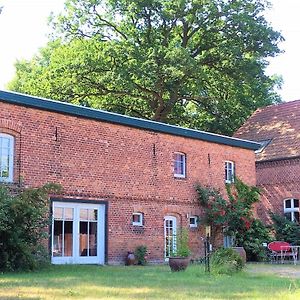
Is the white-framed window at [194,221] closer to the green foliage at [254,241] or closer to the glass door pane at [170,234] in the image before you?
the glass door pane at [170,234]

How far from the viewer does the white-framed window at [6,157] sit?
1909 cm

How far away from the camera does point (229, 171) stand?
2812cm

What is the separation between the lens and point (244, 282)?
14070 mm

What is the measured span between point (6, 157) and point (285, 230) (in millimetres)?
15680

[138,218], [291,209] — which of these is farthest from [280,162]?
[138,218]

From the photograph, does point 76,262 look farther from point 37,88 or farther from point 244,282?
point 37,88

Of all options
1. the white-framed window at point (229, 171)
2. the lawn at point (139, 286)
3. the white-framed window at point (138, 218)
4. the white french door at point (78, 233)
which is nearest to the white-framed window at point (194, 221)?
the white-framed window at point (229, 171)

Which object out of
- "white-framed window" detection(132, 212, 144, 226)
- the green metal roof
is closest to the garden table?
the green metal roof

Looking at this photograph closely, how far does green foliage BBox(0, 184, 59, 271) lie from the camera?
16.8 meters

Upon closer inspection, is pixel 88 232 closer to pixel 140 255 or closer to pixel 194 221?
pixel 140 255

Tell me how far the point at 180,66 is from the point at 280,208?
9736mm

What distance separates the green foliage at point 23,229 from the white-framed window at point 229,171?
11768 millimetres

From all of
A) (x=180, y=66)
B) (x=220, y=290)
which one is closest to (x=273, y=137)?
(x=180, y=66)

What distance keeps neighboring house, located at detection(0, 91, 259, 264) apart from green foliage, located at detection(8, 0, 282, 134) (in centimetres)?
984
